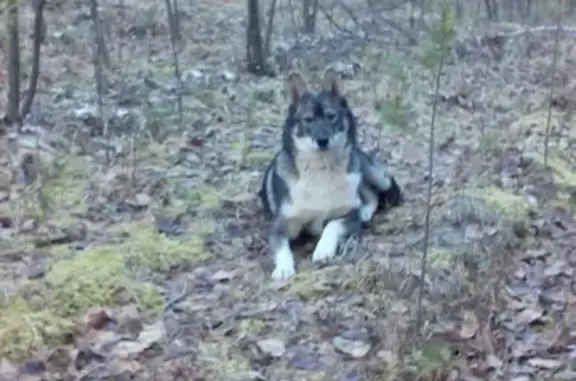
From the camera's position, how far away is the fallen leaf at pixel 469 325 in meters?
4.96

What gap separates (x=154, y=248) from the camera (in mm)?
6148

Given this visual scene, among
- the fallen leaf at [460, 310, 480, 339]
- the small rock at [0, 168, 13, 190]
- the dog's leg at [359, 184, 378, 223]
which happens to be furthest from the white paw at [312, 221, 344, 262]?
the small rock at [0, 168, 13, 190]

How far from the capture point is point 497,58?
11.9 m

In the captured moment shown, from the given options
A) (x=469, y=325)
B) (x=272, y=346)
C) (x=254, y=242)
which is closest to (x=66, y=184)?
(x=254, y=242)

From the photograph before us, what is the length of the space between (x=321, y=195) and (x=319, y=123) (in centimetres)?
47

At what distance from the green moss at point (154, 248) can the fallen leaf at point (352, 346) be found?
1.39 meters

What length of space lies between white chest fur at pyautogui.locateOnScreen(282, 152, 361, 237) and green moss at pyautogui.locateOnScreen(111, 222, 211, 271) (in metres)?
0.62

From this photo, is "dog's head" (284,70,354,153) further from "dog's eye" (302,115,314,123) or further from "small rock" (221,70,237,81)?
"small rock" (221,70,237,81)

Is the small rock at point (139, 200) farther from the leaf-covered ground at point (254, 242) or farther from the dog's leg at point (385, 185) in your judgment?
the dog's leg at point (385, 185)

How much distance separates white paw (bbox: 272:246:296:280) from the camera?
5.91m

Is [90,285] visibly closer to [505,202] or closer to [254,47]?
[505,202]

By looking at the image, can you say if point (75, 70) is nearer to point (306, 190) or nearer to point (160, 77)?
point (160, 77)

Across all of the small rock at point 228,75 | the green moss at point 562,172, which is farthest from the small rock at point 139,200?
the small rock at point 228,75

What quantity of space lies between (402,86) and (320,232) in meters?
3.65
